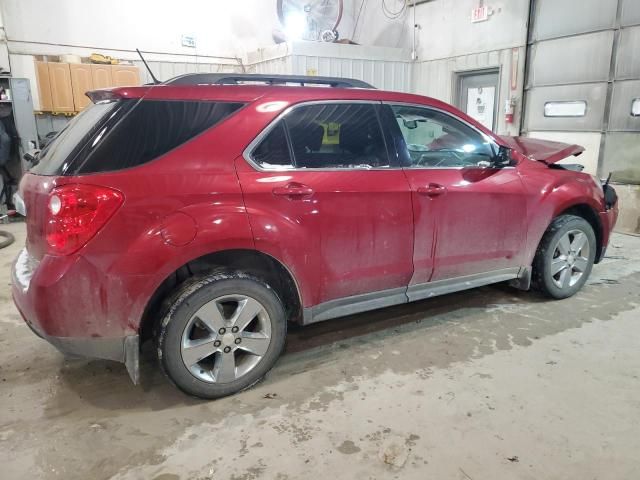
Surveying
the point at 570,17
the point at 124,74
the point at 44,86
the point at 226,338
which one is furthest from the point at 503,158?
the point at 44,86

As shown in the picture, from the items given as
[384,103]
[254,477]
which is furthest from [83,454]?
[384,103]

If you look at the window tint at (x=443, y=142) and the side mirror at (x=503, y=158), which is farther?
the side mirror at (x=503, y=158)

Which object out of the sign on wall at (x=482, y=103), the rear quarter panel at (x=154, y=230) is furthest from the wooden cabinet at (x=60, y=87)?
the sign on wall at (x=482, y=103)

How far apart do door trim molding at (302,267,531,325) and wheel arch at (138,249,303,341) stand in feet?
0.42

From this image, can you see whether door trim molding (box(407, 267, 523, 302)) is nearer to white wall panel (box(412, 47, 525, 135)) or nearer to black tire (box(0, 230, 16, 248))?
black tire (box(0, 230, 16, 248))

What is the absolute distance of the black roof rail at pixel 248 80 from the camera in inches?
97.9

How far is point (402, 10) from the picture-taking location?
895 centimetres

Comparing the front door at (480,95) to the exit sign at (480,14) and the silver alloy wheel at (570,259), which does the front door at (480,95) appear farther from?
the silver alloy wheel at (570,259)

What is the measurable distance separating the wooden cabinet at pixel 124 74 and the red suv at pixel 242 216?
5.27 metres

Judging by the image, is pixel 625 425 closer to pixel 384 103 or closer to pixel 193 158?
pixel 384 103

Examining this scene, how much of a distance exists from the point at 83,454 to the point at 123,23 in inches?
288

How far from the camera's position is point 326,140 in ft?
8.64

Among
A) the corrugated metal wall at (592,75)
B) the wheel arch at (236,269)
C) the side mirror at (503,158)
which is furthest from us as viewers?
the corrugated metal wall at (592,75)

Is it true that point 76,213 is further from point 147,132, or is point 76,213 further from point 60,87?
point 60,87
